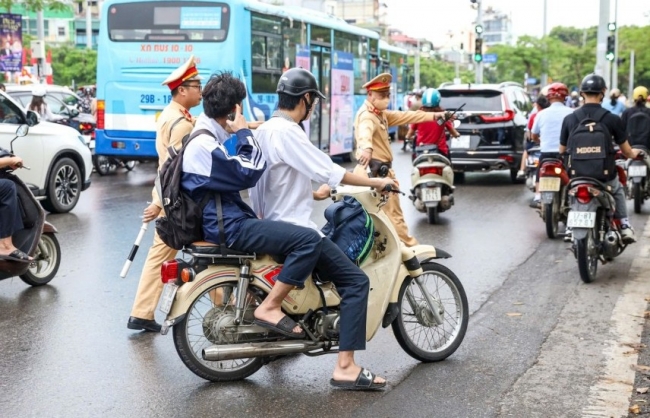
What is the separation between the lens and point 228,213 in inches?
209

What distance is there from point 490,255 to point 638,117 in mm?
4548

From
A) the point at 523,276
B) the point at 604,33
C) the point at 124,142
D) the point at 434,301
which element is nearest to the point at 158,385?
the point at 434,301

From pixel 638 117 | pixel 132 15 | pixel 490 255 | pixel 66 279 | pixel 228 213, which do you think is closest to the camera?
pixel 228 213

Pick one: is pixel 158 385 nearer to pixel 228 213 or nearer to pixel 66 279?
pixel 228 213

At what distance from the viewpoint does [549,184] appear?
10898 mm

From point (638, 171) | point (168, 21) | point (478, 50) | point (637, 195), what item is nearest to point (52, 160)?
point (168, 21)

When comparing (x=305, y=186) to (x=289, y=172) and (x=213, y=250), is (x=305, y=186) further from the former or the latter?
(x=213, y=250)

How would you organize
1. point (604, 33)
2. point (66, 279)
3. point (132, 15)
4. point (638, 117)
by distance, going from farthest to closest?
point (604, 33) → point (132, 15) → point (638, 117) → point (66, 279)

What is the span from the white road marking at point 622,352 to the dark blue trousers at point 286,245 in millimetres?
1646

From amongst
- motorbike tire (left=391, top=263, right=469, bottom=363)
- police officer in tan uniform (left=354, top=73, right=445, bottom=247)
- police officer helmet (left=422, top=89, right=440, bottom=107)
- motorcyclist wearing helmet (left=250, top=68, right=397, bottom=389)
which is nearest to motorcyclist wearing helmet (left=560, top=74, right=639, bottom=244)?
police officer in tan uniform (left=354, top=73, right=445, bottom=247)

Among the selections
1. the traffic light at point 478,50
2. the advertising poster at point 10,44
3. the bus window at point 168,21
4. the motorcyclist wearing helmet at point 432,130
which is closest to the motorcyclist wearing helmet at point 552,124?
the motorcyclist wearing helmet at point 432,130

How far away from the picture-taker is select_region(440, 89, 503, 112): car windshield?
1680 centimetres

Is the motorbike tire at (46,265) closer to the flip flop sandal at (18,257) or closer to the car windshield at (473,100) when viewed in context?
the flip flop sandal at (18,257)

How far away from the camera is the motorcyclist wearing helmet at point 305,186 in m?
5.35
